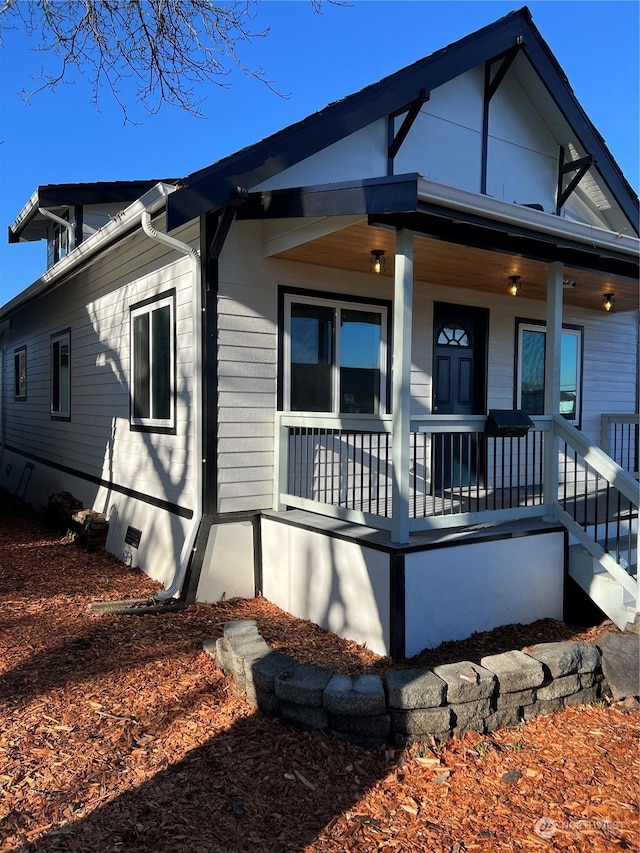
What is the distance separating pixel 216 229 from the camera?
199 inches

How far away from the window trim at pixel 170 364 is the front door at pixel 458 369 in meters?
2.94

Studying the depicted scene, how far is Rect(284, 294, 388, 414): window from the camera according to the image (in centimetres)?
578

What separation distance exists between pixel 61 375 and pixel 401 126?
669 centimetres

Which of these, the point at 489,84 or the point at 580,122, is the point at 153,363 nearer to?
the point at 489,84

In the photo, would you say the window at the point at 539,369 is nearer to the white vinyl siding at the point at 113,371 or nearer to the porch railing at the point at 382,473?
the porch railing at the point at 382,473

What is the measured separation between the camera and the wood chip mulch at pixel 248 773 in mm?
2432

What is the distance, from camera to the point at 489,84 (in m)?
6.82

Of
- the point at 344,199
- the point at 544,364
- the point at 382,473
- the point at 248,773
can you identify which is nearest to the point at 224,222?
the point at 344,199

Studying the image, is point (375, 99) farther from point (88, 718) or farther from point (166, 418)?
point (88, 718)

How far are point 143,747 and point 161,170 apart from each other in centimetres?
961

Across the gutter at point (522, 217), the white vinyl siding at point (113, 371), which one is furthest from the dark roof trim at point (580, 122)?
the white vinyl siding at point (113, 371)

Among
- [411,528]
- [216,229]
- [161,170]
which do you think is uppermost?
[161,170]

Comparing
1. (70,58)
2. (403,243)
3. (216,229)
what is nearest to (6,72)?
(70,58)
